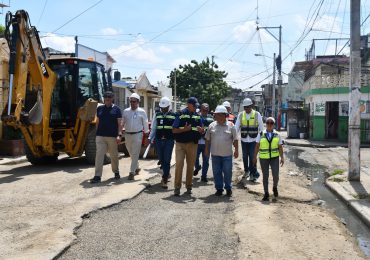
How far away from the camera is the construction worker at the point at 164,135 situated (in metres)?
9.06

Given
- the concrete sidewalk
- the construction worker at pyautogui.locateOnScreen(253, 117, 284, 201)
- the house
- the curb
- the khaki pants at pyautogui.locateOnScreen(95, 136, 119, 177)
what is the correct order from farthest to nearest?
the house → the khaki pants at pyautogui.locateOnScreen(95, 136, 119, 177) → the construction worker at pyautogui.locateOnScreen(253, 117, 284, 201) → the concrete sidewalk → the curb

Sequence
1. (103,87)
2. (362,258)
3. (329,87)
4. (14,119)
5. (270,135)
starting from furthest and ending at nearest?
(329,87) → (103,87) → (14,119) → (270,135) → (362,258)

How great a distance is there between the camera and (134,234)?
5723 mm

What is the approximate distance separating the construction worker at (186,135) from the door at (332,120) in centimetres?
2201

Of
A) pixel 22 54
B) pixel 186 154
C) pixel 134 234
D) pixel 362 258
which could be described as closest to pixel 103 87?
pixel 22 54

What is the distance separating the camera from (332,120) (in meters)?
29.3

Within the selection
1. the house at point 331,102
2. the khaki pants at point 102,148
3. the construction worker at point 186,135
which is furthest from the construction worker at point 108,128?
the house at point 331,102

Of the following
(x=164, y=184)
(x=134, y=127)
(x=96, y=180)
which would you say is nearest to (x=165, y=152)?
(x=164, y=184)

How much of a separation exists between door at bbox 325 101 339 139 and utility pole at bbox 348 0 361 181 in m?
18.5

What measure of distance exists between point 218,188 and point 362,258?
3.50 m

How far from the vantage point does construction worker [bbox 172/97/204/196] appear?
8.27 meters

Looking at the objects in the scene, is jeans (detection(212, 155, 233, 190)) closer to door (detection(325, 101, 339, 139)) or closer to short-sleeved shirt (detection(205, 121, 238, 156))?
short-sleeved shirt (detection(205, 121, 238, 156))

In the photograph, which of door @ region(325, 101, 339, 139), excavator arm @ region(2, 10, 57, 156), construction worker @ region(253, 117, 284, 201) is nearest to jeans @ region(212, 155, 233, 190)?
construction worker @ region(253, 117, 284, 201)

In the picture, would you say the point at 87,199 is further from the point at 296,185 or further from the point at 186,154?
the point at 296,185
